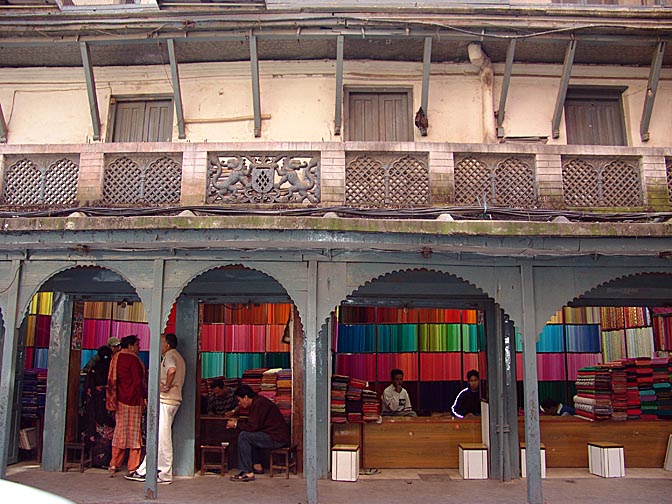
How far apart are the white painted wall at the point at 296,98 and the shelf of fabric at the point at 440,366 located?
4331 mm

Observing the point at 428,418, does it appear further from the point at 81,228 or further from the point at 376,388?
the point at 81,228

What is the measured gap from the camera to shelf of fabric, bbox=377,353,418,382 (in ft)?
40.3

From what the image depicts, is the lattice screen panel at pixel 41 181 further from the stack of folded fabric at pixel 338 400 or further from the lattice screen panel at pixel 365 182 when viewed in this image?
the stack of folded fabric at pixel 338 400

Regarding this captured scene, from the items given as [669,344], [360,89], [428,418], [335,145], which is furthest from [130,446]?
[669,344]

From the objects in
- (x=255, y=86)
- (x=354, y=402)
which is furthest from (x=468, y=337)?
(x=255, y=86)

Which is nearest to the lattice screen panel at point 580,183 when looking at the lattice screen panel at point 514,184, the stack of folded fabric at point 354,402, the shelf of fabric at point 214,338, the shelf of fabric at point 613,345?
the lattice screen panel at point 514,184

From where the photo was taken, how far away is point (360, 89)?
1008cm

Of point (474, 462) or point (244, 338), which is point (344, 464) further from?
point (244, 338)

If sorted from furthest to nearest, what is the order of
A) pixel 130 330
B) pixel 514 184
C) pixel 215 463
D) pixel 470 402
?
1. pixel 130 330
2. pixel 470 402
3. pixel 215 463
4. pixel 514 184

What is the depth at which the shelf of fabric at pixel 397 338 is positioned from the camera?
12383 mm

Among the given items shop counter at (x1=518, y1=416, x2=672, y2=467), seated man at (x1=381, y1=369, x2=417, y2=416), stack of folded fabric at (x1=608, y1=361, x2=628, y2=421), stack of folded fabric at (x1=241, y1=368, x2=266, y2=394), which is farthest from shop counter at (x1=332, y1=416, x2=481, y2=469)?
stack of folded fabric at (x1=608, y1=361, x2=628, y2=421)

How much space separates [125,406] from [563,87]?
7397mm

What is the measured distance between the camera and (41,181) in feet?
28.0

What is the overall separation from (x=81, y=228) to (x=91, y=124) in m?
3.41
